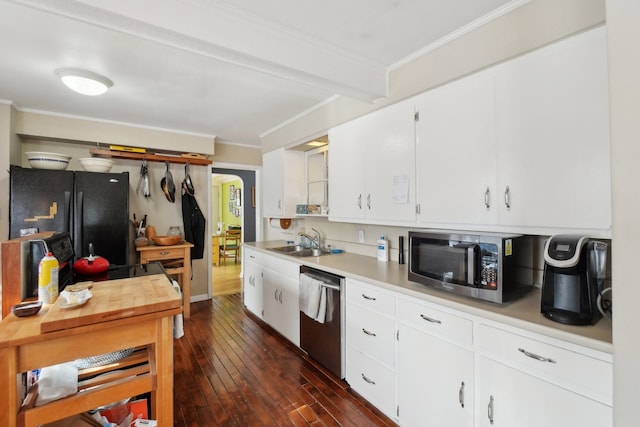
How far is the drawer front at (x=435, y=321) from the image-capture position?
147cm

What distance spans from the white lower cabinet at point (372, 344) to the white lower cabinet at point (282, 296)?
2.45 feet

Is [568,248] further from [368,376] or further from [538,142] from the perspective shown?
[368,376]

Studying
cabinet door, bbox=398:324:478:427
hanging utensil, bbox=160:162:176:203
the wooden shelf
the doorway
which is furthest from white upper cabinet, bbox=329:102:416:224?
the doorway

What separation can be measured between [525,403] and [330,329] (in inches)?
53.7

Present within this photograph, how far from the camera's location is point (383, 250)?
259 centimetres

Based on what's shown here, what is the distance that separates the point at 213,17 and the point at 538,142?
1.80 metres

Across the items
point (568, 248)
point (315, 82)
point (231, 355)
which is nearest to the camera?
point (568, 248)

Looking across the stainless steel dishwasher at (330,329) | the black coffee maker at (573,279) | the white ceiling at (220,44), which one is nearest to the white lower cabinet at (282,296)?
the stainless steel dishwasher at (330,329)

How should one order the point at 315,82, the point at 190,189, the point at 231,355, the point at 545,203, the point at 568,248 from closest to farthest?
the point at 568,248 → the point at 545,203 → the point at 315,82 → the point at 231,355 → the point at 190,189

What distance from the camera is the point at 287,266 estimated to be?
9.53ft

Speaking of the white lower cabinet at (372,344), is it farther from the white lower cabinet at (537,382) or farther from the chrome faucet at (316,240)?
the chrome faucet at (316,240)

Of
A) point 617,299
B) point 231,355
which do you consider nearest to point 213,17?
point 617,299

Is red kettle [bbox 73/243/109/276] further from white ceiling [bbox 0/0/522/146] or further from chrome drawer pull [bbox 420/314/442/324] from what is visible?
chrome drawer pull [bbox 420/314/442/324]

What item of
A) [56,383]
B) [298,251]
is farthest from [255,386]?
[298,251]
